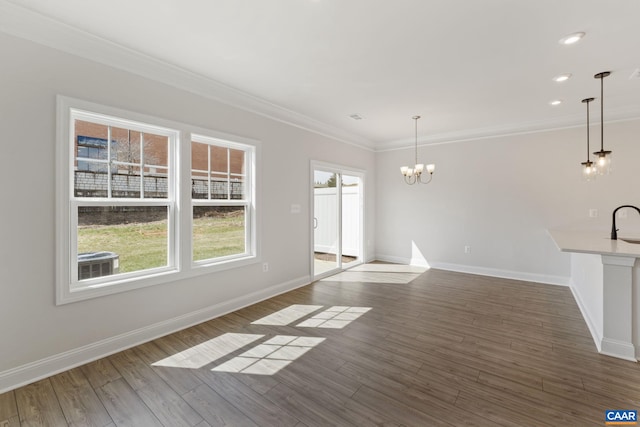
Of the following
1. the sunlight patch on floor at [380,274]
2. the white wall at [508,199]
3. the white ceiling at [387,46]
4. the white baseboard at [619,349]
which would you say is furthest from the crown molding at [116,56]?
the white baseboard at [619,349]

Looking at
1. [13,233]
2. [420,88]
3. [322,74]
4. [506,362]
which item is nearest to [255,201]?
[322,74]

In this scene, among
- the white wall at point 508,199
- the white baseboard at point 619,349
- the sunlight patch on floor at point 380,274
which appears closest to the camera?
the white baseboard at point 619,349

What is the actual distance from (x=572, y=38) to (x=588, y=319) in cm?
296

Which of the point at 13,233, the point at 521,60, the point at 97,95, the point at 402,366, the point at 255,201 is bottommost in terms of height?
the point at 402,366

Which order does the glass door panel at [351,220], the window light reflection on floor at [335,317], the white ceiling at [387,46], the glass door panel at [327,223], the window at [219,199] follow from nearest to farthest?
the white ceiling at [387,46], the window light reflection on floor at [335,317], the window at [219,199], the glass door panel at [327,223], the glass door panel at [351,220]

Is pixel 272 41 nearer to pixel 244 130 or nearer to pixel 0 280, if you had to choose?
pixel 244 130

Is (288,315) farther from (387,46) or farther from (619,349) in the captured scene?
(619,349)

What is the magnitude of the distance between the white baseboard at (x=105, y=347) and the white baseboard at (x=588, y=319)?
12.5 feet

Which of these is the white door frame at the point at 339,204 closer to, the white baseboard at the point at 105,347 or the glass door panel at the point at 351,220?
the glass door panel at the point at 351,220

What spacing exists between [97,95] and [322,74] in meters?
2.18

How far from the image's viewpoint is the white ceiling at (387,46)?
2.14m

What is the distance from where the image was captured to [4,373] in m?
2.14

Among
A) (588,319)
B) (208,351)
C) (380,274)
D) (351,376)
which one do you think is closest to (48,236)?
(208,351)

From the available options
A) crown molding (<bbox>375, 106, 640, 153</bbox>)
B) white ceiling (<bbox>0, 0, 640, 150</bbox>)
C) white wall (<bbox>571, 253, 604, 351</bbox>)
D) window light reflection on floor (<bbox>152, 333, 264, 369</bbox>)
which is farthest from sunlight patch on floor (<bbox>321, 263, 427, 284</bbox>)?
white ceiling (<bbox>0, 0, 640, 150</bbox>)
